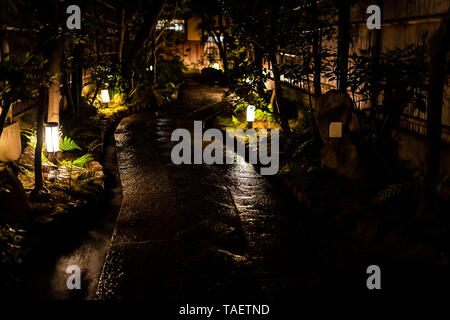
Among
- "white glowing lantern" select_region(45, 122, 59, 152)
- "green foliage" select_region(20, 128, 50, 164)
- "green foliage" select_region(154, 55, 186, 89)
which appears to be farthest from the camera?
"green foliage" select_region(154, 55, 186, 89)

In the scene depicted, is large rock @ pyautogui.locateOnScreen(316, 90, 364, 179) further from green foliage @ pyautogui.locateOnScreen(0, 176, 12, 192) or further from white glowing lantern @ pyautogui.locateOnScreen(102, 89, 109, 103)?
white glowing lantern @ pyautogui.locateOnScreen(102, 89, 109, 103)

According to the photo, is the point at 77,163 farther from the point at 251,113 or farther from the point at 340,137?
the point at 251,113

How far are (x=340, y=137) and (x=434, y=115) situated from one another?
2.51m

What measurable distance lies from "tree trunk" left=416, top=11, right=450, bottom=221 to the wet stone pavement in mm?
1574

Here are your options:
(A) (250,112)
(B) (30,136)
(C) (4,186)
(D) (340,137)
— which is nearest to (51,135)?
(B) (30,136)

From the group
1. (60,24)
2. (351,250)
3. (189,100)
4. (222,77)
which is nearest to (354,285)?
(351,250)

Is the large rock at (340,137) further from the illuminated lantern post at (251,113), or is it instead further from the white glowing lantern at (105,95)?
the white glowing lantern at (105,95)

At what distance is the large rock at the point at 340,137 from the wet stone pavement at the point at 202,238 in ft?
3.58

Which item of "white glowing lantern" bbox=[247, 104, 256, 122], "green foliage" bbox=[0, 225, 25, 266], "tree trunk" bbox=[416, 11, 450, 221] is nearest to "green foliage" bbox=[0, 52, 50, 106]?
"green foliage" bbox=[0, 225, 25, 266]

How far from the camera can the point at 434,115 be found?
16.3 feet

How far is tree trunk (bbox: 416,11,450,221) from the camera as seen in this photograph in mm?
4549

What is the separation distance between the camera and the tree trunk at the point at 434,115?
14.9 ft

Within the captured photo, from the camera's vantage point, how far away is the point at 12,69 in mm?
4531

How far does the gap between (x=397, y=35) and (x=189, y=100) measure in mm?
13670
